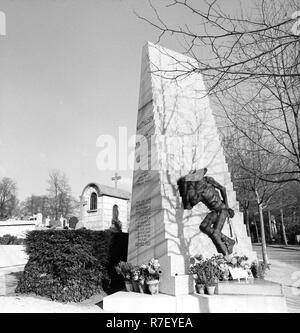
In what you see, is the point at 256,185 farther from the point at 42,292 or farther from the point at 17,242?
the point at 17,242

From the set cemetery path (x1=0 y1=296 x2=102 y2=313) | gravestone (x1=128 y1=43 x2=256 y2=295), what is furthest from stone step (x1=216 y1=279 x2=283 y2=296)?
cemetery path (x1=0 y1=296 x2=102 y2=313)

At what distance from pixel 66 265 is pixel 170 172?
3.72m

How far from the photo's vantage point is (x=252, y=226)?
4459 centimetres

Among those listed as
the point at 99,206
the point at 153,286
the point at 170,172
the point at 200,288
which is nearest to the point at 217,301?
the point at 200,288

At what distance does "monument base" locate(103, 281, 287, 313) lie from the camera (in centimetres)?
618

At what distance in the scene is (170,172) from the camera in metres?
8.53

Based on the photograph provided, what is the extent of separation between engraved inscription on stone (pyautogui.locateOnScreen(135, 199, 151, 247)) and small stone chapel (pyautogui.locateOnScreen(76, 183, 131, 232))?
1957 centimetres

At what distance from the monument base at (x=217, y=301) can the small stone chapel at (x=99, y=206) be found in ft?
69.2

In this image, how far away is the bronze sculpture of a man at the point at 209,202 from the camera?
8.28 metres

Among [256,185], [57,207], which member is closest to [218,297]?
[256,185]

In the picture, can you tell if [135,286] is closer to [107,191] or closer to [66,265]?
[66,265]

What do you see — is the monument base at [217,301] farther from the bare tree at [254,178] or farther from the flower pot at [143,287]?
the bare tree at [254,178]

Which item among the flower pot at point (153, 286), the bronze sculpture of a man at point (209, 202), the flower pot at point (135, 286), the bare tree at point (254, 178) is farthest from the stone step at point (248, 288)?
the bare tree at point (254, 178)

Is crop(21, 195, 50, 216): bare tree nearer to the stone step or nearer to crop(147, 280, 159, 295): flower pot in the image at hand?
crop(147, 280, 159, 295): flower pot
